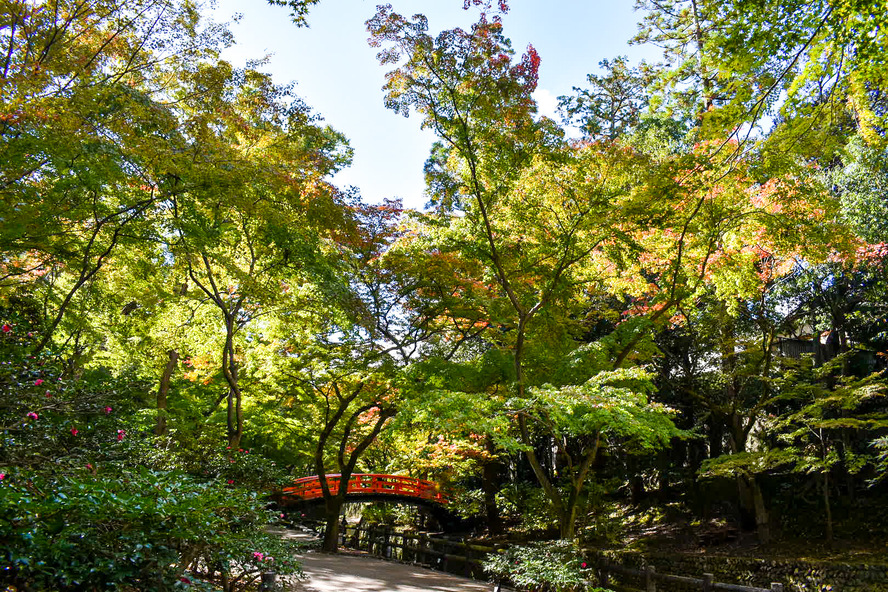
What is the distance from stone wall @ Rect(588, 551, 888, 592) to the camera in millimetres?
9039

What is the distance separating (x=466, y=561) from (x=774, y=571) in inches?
241

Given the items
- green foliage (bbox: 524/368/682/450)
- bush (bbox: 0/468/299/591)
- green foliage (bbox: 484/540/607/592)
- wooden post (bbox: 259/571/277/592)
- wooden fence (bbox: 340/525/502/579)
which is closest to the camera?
bush (bbox: 0/468/299/591)

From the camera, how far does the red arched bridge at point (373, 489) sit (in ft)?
51.0

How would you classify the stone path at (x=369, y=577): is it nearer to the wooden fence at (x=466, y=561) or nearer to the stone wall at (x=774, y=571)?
the wooden fence at (x=466, y=561)

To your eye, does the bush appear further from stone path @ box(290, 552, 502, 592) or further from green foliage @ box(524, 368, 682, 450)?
stone path @ box(290, 552, 502, 592)

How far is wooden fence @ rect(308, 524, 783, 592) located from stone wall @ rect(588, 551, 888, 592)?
0.78m

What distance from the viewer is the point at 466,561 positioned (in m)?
12.1

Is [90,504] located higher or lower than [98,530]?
higher

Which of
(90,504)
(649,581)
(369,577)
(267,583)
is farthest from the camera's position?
(369,577)

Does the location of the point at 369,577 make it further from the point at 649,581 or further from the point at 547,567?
the point at 649,581

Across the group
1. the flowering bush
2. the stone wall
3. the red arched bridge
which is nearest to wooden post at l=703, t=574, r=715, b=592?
the stone wall

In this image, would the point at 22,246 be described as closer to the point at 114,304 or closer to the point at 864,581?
the point at 114,304

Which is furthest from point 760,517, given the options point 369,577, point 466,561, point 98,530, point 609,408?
point 98,530

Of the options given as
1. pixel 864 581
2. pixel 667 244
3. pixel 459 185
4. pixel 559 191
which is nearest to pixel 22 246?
pixel 459 185
